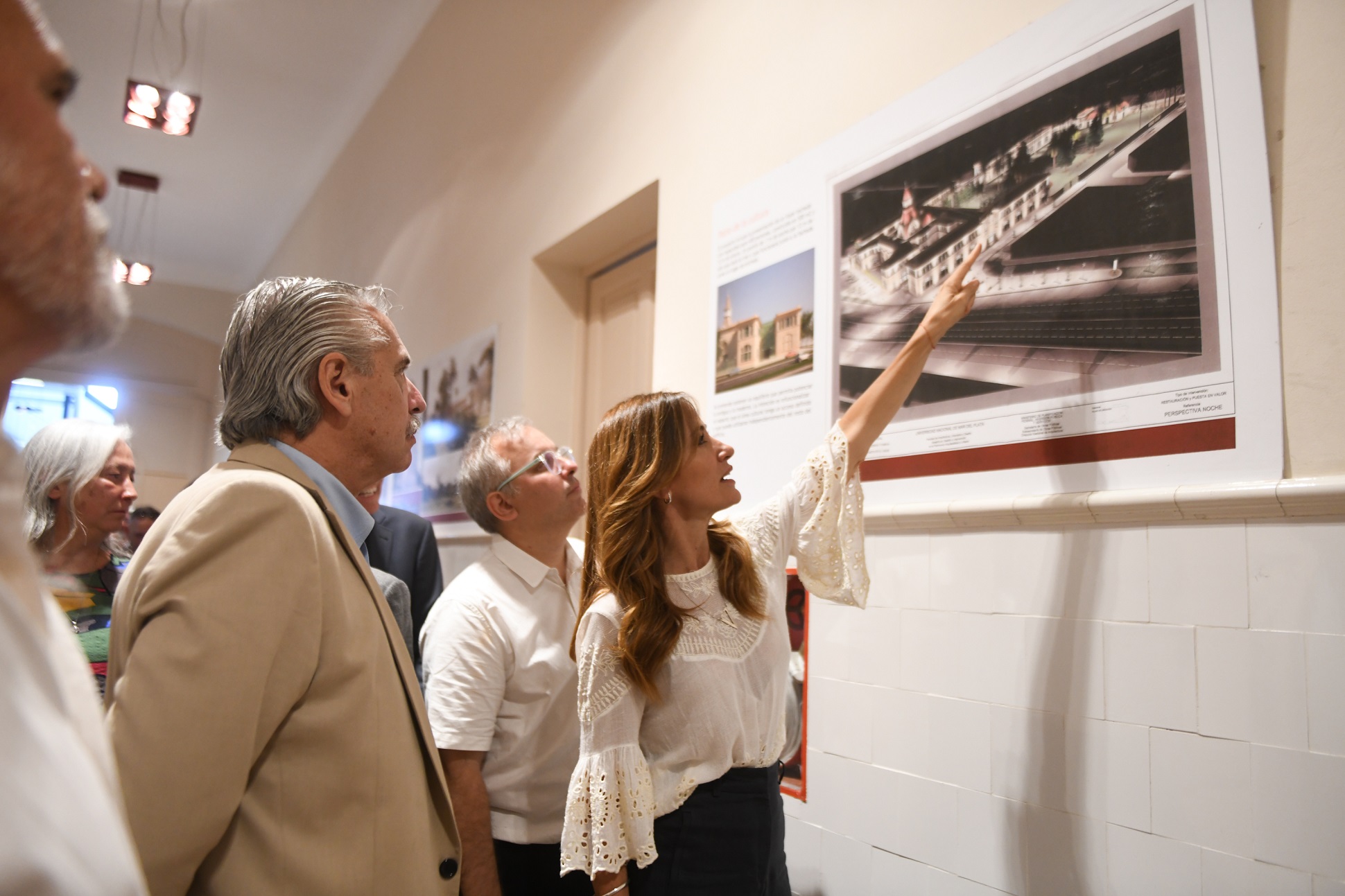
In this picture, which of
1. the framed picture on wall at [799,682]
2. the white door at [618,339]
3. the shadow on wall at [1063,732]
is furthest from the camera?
the white door at [618,339]

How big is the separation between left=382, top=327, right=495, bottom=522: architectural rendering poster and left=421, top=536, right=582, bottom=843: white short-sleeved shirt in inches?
97.1

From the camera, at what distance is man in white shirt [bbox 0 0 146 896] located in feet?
1.41

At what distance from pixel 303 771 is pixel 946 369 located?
1.59 m

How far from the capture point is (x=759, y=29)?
2.92m

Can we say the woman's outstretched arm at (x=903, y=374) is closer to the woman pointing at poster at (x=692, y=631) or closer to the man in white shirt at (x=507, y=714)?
the woman pointing at poster at (x=692, y=631)

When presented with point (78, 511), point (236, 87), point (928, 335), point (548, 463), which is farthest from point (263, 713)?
point (236, 87)

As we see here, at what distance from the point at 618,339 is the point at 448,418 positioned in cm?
147

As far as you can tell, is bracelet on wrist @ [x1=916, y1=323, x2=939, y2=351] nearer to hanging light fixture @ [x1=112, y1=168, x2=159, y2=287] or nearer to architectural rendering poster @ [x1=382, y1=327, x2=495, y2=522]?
architectural rendering poster @ [x1=382, y1=327, x2=495, y2=522]

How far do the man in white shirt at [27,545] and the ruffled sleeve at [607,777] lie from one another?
3.92 ft

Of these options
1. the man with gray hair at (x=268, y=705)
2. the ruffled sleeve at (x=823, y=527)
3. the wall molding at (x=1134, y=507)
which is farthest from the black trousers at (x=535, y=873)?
the wall molding at (x=1134, y=507)

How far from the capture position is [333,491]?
1.47 metres

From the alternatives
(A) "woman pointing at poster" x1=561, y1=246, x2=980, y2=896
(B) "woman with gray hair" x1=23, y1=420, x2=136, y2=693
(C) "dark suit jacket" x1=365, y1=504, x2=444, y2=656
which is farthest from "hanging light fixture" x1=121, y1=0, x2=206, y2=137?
(A) "woman pointing at poster" x1=561, y1=246, x2=980, y2=896

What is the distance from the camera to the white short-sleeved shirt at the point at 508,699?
1.99m

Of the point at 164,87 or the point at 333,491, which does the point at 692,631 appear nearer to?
the point at 333,491
